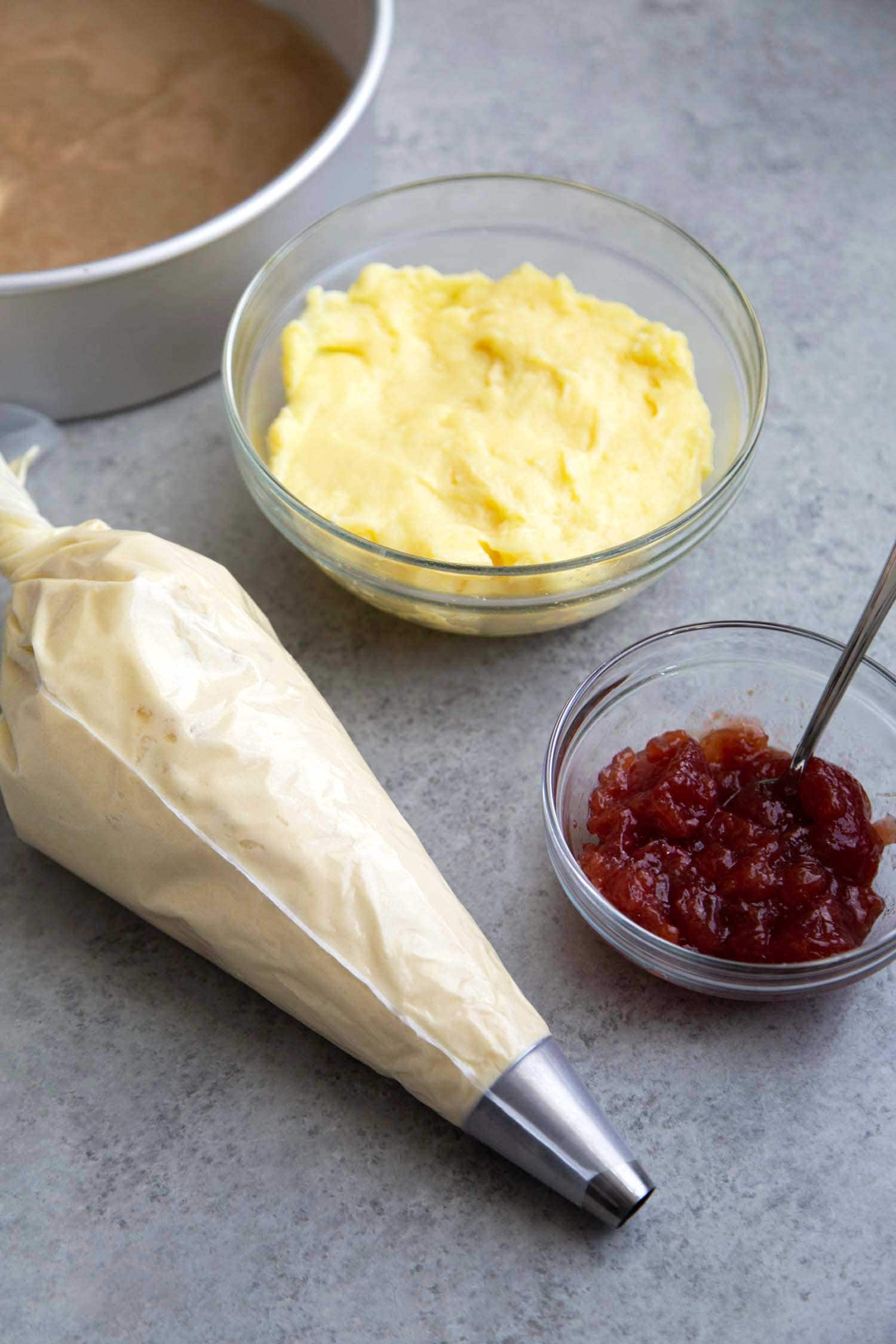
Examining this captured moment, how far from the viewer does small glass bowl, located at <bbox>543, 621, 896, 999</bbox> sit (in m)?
1.45

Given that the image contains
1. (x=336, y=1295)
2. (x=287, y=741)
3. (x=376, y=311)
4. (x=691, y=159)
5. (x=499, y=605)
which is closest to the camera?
(x=336, y=1295)

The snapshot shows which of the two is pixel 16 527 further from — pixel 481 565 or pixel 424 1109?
pixel 424 1109

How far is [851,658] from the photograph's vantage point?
140cm

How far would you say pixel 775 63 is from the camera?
2389 millimetres

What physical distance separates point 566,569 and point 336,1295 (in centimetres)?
84

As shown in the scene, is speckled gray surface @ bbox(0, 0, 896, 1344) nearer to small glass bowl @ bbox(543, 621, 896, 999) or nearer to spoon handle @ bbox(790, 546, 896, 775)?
small glass bowl @ bbox(543, 621, 896, 999)

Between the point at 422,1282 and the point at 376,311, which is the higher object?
the point at 376,311

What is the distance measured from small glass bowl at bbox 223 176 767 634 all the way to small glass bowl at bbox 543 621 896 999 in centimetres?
11

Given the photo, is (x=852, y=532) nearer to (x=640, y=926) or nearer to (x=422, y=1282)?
(x=640, y=926)

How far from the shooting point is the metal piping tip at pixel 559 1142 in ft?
4.26

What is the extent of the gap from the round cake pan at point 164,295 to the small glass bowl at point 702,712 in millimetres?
833

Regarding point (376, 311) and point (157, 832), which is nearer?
point (157, 832)

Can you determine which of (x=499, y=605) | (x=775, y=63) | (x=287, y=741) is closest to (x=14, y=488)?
(x=287, y=741)

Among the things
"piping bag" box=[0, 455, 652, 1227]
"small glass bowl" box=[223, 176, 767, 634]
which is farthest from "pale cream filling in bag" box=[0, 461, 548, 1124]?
"small glass bowl" box=[223, 176, 767, 634]
